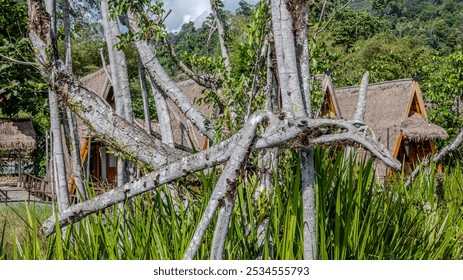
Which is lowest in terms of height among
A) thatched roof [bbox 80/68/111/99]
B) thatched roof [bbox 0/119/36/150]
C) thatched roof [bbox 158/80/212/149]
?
thatched roof [bbox 0/119/36/150]

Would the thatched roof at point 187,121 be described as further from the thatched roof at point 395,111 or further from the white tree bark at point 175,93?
the thatched roof at point 395,111

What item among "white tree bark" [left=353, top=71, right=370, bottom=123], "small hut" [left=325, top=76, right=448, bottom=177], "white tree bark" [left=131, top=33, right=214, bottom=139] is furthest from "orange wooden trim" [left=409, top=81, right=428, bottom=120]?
"white tree bark" [left=353, top=71, right=370, bottom=123]

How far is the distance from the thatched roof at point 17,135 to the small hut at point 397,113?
583cm

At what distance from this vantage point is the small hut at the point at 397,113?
454 inches

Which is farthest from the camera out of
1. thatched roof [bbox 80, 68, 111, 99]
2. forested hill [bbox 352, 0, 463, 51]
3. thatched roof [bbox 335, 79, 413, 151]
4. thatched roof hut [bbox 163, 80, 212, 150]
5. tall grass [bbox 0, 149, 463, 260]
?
forested hill [bbox 352, 0, 463, 51]

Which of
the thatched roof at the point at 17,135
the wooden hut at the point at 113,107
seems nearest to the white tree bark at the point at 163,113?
the wooden hut at the point at 113,107

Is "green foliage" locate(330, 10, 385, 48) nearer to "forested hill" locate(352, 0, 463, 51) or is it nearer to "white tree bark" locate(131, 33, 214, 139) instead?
"forested hill" locate(352, 0, 463, 51)

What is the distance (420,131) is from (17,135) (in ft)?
25.4

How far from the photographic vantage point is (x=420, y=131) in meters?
11.5

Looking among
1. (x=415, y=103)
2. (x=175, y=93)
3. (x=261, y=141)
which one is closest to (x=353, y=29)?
(x=415, y=103)

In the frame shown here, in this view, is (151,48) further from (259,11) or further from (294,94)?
(294,94)

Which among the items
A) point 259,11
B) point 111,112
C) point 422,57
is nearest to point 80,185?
point 111,112

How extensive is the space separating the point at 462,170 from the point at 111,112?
1930 mm

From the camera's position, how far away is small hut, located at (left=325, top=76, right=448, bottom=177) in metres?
11.5
